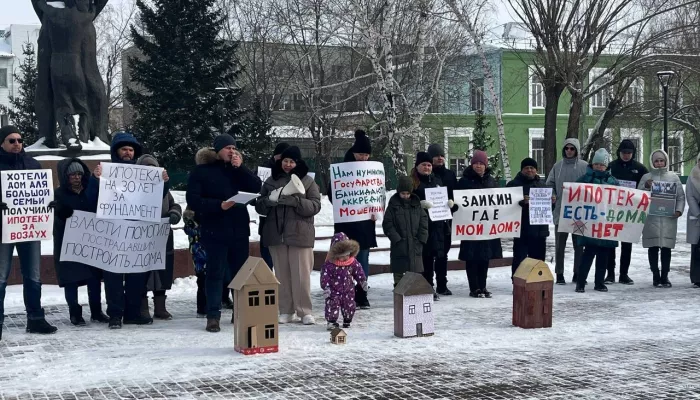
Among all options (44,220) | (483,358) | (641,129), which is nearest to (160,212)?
(44,220)

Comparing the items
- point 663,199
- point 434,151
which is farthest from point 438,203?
point 663,199

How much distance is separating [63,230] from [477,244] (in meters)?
5.13

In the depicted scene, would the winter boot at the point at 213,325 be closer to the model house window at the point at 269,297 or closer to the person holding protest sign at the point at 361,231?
the model house window at the point at 269,297

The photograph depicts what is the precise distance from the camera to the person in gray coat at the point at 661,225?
12.8 meters

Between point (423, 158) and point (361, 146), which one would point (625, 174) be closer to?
point (423, 158)

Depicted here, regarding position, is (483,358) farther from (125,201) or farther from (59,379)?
(125,201)

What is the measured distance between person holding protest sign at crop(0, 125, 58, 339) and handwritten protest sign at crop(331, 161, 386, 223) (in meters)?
3.28

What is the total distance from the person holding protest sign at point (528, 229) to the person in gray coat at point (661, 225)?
61.5 inches

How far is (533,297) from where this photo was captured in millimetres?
9422

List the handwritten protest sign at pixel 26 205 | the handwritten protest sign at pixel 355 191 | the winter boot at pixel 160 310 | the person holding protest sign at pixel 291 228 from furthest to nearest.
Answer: the handwritten protest sign at pixel 355 191 < the winter boot at pixel 160 310 < the person holding protest sign at pixel 291 228 < the handwritten protest sign at pixel 26 205

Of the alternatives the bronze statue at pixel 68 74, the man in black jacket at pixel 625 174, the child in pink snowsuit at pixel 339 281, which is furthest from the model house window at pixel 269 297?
the bronze statue at pixel 68 74

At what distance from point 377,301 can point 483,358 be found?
12.4 feet

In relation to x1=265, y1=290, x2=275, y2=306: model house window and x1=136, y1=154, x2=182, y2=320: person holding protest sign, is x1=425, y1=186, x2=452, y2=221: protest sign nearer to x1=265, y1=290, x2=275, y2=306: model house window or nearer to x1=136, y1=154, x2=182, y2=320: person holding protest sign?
x1=136, y1=154, x2=182, y2=320: person holding protest sign

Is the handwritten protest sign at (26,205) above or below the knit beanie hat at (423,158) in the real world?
Answer: below
